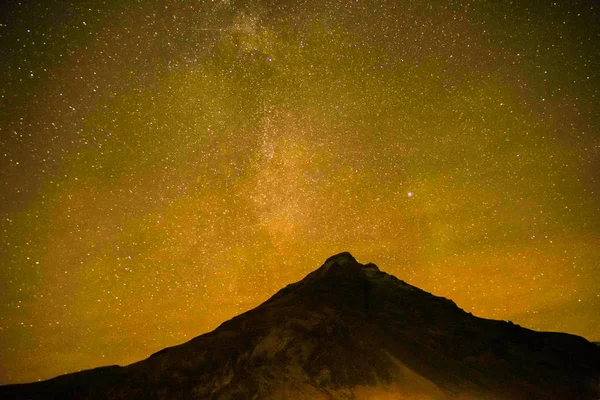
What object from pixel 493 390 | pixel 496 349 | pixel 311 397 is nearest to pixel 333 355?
→ pixel 311 397

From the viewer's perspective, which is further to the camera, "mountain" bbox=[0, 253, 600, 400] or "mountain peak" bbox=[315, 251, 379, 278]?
"mountain peak" bbox=[315, 251, 379, 278]

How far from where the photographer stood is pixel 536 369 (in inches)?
1025

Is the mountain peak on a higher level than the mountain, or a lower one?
higher

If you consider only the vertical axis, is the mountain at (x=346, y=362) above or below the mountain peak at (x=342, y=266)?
below

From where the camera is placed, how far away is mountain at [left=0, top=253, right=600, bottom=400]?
20.0 metres

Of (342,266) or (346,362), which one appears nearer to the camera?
(346,362)

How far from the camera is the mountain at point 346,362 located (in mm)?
20047

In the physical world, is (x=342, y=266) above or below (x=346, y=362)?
above

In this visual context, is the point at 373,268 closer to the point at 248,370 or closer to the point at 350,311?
the point at 350,311

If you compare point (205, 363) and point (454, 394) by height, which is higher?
point (205, 363)

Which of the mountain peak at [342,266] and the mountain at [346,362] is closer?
the mountain at [346,362]

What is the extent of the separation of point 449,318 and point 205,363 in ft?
66.4

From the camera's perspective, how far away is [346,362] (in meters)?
21.8

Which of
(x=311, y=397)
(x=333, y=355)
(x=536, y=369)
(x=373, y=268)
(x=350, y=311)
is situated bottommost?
(x=536, y=369)
